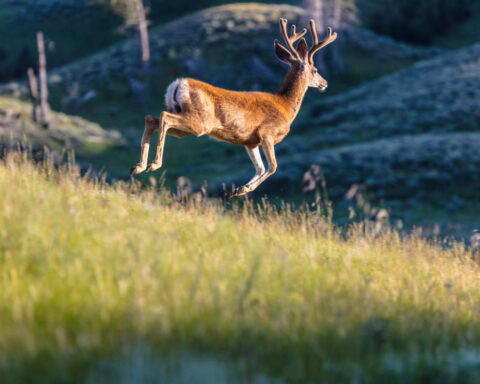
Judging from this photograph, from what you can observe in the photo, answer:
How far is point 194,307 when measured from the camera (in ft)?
13.8

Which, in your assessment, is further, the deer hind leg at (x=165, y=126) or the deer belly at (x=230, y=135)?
the deer belly at (x=230, y=135)

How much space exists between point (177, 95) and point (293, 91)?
6.24ft

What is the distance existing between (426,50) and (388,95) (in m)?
20.9

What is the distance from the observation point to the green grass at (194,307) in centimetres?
367

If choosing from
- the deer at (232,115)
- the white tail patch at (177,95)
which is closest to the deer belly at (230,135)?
the deer at (232,115)

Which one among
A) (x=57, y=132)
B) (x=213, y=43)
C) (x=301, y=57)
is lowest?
(x=57, y=132)

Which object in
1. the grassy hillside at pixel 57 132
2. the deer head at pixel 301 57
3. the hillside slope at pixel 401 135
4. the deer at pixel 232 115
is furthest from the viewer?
the grassy hillside at pixel 57 132

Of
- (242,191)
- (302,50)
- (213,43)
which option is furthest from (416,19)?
(242,191)

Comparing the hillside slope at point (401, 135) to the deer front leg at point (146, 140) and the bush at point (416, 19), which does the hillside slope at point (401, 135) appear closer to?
the bush at point (416, 19)

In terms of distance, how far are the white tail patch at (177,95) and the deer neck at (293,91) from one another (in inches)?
65.5

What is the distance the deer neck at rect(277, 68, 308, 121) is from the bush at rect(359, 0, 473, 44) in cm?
5538

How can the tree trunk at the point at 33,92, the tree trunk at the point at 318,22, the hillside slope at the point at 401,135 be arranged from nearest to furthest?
the hillside slope at the point at 401,135 < the tree trunk at the point at 33,92 < the tree trunk at the point at 318,22

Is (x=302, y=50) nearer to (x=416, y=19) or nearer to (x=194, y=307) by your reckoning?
(x=194, y=307)

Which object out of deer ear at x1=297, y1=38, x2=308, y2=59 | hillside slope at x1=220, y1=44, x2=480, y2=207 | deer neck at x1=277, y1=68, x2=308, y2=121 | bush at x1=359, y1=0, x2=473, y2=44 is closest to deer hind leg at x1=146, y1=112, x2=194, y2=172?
deer neck at x1=277, y1=68, x2=308, y2=121
